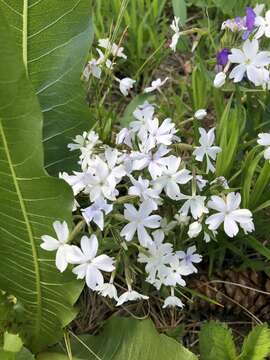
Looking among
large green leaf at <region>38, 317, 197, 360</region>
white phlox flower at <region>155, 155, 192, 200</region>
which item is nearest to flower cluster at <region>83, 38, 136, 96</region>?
white phlox flower at <region>155, 155, 192, 200</region>

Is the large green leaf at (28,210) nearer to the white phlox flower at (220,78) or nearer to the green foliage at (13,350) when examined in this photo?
the green foliage at (13,350)

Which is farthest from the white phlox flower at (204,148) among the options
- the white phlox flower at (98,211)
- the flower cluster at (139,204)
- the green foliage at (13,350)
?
the green foliage at (13,350)

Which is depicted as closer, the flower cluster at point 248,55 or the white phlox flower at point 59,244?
the white phlox flower at point 59,244

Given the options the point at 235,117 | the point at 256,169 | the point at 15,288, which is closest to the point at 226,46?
the point at 235,117

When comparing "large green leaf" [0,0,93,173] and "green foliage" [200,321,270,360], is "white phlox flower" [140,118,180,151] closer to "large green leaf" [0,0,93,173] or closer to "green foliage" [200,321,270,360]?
"large green leaf" [0,0,93,173]

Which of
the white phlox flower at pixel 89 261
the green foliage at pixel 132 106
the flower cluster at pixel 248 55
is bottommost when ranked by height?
the green foliage at pixel 132 106

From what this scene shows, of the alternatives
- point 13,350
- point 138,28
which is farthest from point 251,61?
point 138,28
